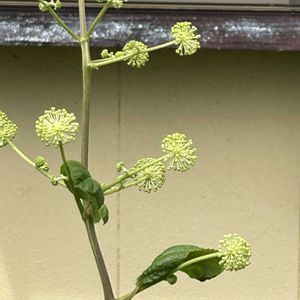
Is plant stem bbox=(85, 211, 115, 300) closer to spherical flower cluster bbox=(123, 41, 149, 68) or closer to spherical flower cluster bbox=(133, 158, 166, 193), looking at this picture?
spherical flower cluster bbox=(133, 158, 166, 193)

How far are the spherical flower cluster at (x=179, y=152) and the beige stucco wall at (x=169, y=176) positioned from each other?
1.13 m

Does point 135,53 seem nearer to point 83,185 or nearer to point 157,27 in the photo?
point 83,185

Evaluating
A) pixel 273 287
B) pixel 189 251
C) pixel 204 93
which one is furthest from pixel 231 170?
pixel 189 251

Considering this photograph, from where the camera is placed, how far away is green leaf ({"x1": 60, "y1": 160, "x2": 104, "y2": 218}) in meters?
0.97

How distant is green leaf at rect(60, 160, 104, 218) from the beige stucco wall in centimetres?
116

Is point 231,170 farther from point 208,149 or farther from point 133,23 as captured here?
point 133,23

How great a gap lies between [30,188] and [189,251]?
123 centimetres

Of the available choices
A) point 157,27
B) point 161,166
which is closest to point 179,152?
point 161,166

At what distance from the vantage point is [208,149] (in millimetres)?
2162

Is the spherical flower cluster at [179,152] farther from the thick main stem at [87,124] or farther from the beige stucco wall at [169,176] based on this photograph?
the beige stucco wall at [169,176]

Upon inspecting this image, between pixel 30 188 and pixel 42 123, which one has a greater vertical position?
pixel 30 188

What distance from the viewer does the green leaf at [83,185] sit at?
973 mm

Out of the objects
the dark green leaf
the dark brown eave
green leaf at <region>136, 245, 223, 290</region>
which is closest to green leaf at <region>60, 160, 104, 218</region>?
the dark green leaf

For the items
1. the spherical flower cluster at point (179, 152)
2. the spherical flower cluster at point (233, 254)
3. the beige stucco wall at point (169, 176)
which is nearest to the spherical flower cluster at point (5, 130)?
the spherical flower cluster at point (179, 152)
